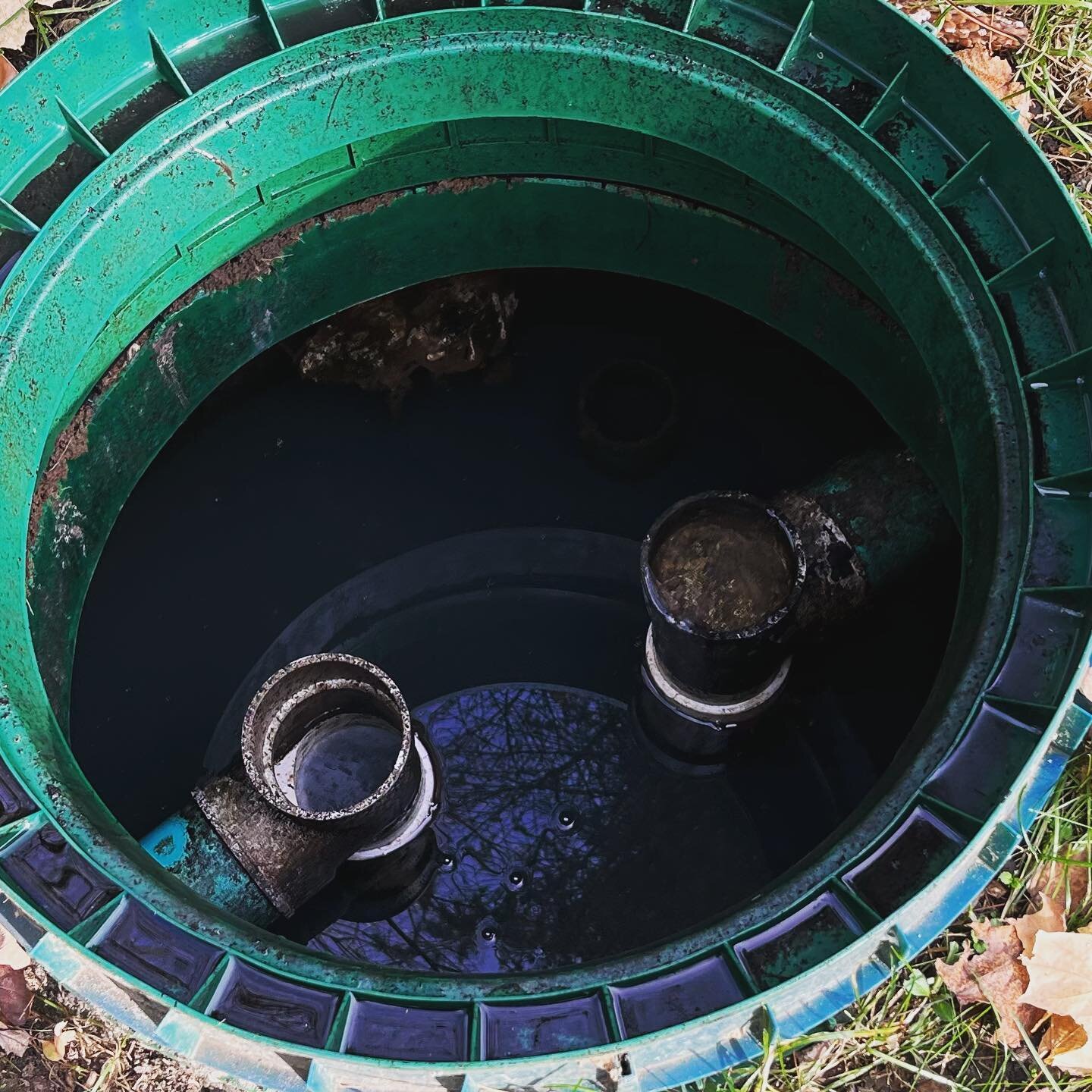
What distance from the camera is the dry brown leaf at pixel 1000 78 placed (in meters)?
2.25

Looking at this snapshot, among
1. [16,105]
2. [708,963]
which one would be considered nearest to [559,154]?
[16,105]

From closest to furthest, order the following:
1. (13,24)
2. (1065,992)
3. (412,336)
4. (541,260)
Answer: (1065,992)
(13,24)
(541,260)
(412,336)

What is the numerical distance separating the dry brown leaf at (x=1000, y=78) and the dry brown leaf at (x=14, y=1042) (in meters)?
2.65

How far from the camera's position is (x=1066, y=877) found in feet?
5.86

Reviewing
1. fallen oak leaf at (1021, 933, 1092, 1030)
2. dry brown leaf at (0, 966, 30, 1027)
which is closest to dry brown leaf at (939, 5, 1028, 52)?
fallen oak leaf at (1021, 933, 1092, 1030)

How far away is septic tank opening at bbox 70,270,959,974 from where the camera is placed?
111 inches

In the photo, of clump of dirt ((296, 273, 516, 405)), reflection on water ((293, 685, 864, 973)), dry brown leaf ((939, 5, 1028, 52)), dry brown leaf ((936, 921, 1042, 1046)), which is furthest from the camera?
clump of dirt ((296, 273, 516, 405))

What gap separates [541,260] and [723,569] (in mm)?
1145

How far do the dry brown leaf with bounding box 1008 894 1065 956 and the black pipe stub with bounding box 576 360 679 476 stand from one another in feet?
5.93

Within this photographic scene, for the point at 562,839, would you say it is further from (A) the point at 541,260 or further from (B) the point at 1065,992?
(A) the point at 541,260

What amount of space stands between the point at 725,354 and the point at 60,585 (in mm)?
2039

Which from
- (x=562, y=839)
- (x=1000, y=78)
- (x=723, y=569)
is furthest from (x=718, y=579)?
(x=1000, y=78)

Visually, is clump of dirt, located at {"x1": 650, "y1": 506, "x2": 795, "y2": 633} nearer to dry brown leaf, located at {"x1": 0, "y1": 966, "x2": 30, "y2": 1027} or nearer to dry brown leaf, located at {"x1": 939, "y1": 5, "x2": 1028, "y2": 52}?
dry brown leaf, located at {"x1": 939, "y1": 5, "x2": 1028, "y2": 52}

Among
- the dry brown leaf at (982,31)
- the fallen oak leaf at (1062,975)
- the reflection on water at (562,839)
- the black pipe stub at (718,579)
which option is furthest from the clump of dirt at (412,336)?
the fallen oak leaf at (1062,975)
